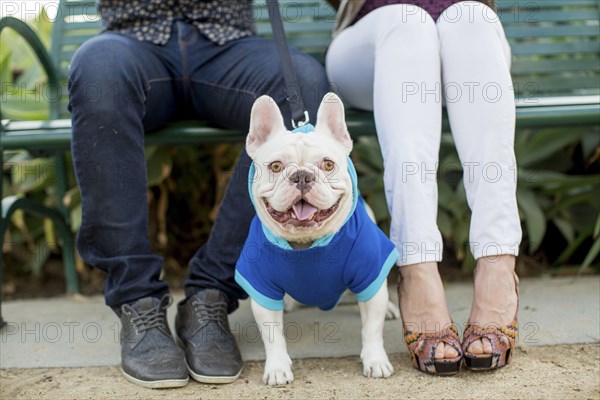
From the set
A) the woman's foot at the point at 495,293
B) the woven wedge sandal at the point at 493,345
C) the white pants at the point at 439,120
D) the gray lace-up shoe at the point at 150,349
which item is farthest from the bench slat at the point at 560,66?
the gray lace-up shoe at the point at 150,349

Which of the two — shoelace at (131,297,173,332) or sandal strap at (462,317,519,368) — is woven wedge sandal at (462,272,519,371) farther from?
shoelace at (131,297,173,332)

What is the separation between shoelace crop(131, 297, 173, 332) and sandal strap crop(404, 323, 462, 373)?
66cm

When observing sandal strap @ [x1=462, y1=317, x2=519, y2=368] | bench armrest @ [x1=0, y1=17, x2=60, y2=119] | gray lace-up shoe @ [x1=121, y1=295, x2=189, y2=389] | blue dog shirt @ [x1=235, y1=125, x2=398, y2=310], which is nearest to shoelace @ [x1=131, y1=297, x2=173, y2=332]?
gray lace-up shoe @ [x1=121, y1=295, x2=189, y2=389]

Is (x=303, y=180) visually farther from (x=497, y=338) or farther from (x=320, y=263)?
(x=497, y=338)

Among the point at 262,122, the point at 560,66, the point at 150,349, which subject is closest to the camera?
the point at 262,122

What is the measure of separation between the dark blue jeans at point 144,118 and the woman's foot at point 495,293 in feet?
2.12

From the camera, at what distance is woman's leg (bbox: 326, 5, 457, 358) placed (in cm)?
188

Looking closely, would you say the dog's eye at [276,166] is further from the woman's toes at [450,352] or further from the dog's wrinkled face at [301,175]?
the woman's toes at [450,352]

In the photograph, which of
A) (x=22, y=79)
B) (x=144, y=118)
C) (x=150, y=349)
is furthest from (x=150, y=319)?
(x=22, y=79)

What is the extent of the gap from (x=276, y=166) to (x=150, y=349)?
0.59 meters

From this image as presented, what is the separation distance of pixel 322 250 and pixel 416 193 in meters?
0.29

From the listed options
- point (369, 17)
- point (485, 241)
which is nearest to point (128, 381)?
point (485, 241)

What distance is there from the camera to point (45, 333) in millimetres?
2293

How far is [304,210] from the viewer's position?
1.70 meters
